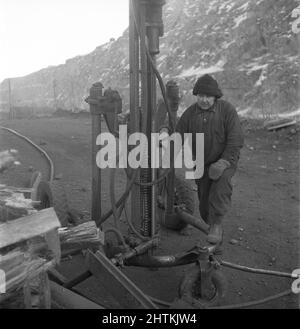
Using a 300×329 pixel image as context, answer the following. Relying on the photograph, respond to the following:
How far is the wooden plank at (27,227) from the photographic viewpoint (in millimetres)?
2912

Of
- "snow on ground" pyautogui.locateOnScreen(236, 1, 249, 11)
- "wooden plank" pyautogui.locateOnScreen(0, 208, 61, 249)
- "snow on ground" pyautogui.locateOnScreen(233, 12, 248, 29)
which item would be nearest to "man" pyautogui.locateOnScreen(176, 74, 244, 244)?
"wooden plank" pyautogui.locateOnScreen(0, 208, 61, 249)

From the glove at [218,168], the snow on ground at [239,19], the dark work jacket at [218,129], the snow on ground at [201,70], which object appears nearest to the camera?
the glove at [218,168]

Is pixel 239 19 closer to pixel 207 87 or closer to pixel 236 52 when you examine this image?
pixel 236 52

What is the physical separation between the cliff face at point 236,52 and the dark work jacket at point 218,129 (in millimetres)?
18576

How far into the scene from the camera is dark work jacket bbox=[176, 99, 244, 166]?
4.61m

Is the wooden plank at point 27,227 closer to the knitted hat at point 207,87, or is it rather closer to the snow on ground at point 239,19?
the knitted hat at point 207,87

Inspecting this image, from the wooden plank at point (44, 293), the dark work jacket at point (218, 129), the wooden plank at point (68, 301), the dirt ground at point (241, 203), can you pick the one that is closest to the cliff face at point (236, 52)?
the dirt ground at point (241, 203)

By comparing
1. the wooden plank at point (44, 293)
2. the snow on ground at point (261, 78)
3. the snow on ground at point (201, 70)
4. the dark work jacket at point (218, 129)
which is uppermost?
the snow on ground at point (201, 70)

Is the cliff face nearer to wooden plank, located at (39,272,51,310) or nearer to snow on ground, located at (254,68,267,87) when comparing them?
snow on ground, located at (254,68,267,87)

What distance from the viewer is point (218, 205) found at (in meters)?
4.57

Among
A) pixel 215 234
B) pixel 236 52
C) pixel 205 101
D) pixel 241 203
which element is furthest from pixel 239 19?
pixel 215 234

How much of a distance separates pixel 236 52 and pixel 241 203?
25.1 m

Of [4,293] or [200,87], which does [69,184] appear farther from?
[4,293]

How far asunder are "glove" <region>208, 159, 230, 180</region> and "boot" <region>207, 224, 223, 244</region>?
48 centimetres
